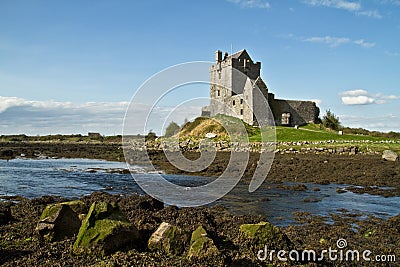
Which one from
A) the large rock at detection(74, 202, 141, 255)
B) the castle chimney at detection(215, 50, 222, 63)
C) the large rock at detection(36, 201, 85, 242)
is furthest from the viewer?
the castle chimney at detection(215, 50, 222, 63)

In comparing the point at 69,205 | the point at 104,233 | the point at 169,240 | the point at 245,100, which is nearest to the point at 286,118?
the point at 245,100

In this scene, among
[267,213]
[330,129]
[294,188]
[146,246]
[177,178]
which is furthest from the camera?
[330,129]

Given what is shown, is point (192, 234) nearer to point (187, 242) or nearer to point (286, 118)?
point (187, 242)

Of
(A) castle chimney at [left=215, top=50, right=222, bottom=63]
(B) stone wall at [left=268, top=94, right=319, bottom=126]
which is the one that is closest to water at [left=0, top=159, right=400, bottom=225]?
(B) stone wall at [left=268, top=94, right=319, bottom=126]

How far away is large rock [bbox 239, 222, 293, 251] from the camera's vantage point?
311 inches

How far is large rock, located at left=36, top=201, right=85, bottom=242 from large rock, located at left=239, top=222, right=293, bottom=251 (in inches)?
165

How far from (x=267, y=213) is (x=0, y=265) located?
30.6 feet

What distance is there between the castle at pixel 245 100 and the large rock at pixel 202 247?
45959mm

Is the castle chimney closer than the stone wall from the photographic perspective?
No

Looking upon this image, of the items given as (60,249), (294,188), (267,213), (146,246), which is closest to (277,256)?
(146,246)

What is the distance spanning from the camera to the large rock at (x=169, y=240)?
7812mm

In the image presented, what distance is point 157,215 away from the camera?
39.1 ft

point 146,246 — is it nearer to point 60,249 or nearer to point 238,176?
point 60,249

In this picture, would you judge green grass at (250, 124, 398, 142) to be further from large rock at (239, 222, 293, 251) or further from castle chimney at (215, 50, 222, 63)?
large rock at (239, 222, 293, 251)
